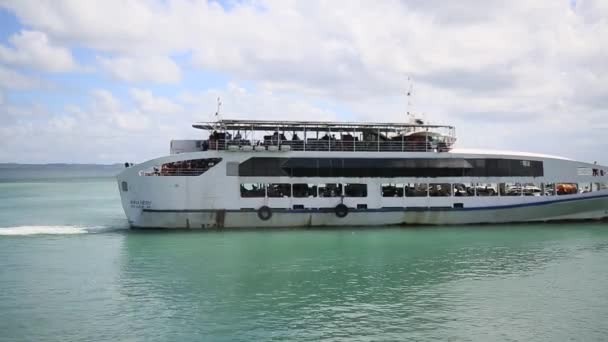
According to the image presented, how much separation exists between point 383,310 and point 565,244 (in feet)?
46.7

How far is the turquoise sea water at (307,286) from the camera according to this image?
48.0 feet

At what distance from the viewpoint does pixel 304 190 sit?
31453mm

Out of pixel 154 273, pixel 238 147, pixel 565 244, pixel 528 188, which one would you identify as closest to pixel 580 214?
pixel 528 188

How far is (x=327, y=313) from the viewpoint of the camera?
15867 millimetres

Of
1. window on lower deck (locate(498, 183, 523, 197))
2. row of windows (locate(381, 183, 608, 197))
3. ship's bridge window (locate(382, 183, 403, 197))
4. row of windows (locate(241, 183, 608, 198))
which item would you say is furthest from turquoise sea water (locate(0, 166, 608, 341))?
window on lower deck (locate(498, 183, 523, 197))

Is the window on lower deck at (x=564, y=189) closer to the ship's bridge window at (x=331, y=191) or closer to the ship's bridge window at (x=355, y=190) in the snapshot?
the ship's bridge window at (x=355, y=190)

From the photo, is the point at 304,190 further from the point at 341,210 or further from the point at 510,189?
the point at 510,189

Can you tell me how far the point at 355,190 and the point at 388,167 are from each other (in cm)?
228

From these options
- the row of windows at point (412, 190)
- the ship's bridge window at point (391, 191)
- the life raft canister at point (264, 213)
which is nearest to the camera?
the life raft canister at point (264, 213)

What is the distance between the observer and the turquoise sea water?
48.0 ft

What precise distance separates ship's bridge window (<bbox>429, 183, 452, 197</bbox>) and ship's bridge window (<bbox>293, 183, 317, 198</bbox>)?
6.85 metres

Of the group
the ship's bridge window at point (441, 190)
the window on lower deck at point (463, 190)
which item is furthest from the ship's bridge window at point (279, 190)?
the window on lower deck at point (463, 190)

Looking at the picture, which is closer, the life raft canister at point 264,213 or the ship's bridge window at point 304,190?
the life raft canister at point 264,213

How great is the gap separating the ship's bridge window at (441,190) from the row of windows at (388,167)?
0.80 metres
